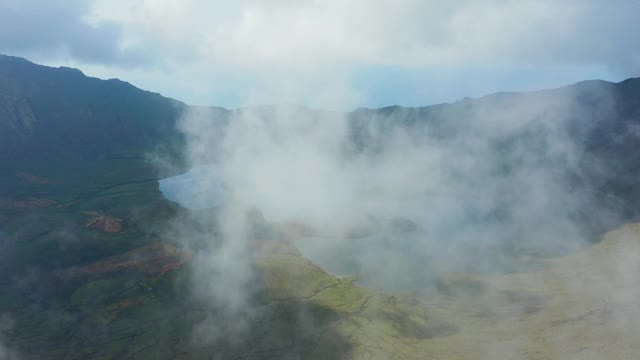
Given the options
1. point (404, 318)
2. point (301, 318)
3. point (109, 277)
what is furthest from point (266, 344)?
point (109, 277)

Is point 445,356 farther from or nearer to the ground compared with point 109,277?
nearer to the ground

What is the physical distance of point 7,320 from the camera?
170 meters

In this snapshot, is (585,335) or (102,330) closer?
(585,335)

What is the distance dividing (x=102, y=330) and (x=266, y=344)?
4964 centimetres

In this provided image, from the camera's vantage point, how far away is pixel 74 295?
185125 millimetres

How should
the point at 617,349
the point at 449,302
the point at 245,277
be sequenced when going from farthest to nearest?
the point at 245,277 < the point at 449,302 < the point at 617,349

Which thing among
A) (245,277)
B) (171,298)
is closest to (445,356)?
(245,277)

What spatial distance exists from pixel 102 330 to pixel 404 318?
84.7 metres

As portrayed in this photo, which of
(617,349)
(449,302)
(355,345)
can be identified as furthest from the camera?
(449,302)

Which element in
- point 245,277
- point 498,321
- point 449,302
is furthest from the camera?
point 245,277

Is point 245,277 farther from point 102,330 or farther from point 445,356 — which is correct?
point 445,356

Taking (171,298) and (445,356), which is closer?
(445,356)

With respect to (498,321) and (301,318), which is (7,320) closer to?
(301,318)

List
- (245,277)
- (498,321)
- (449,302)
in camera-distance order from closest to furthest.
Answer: (498,321) → (449,302) → (245,277)
